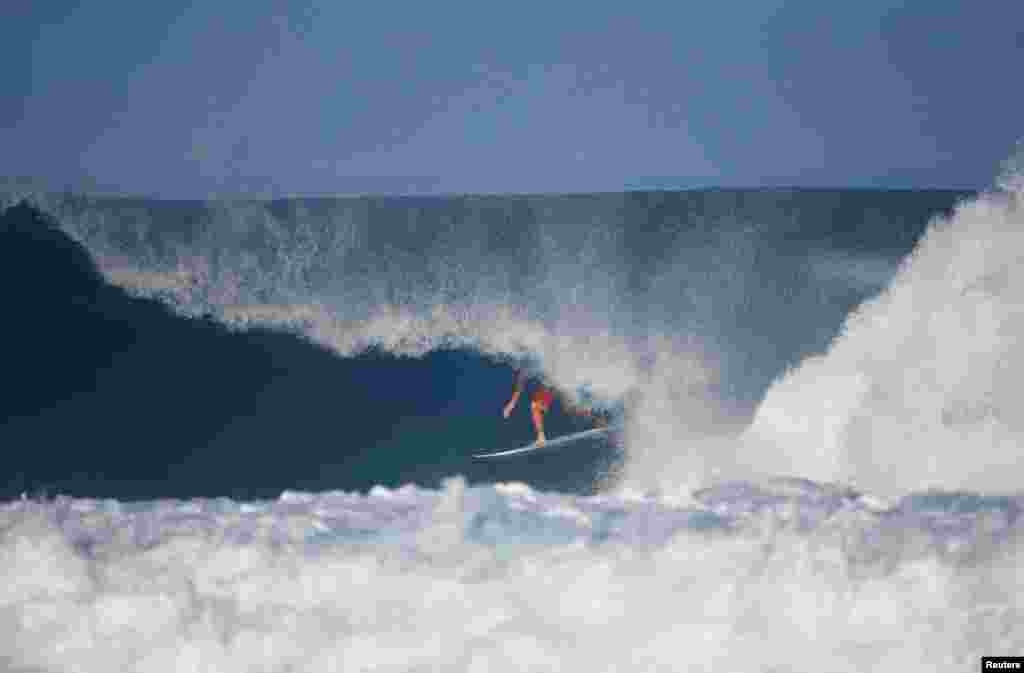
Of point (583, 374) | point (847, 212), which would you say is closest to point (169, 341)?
point (583, 374)

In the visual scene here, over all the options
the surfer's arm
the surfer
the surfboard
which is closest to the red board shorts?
the surfer

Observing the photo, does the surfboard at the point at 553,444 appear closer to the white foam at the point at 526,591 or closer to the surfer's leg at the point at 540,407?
the surfer's leg at the point at 540,407

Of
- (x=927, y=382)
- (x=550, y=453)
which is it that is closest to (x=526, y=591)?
(x=927, y=382)

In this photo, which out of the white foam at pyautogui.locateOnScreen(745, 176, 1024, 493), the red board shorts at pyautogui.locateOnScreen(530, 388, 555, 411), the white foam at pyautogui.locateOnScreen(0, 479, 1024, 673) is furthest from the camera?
the red board shorts at pyautogui.locateOnScreen(530, 388, 555, 411)

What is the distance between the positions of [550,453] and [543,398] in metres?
0.45

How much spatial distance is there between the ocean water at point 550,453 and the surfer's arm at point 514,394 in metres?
0.05

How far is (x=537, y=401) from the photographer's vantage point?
4449 mm

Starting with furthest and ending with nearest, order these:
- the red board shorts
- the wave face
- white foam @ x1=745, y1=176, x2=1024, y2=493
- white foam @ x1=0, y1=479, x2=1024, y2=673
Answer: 1. the red board shorts
2. the wave face
3. white foam @ x1=745, y1=176, x2=1024, y2=493
4. white foam @ x1=0, y1=479, x2=1024, y2=673

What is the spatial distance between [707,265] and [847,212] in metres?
0.95

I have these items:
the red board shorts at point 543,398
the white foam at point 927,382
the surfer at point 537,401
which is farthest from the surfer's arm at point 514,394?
the white foam at point 927,382

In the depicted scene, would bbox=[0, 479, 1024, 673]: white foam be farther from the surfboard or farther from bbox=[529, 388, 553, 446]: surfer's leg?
bbox=[529, 388, 553, 446]: surfer's leg

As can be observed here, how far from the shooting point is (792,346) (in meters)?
4.25

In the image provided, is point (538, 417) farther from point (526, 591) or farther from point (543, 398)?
point (526, 591)

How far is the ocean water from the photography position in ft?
3.78
